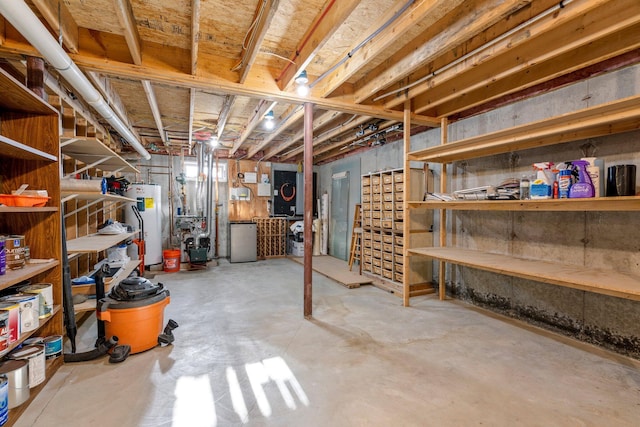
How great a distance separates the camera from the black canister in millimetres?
2072

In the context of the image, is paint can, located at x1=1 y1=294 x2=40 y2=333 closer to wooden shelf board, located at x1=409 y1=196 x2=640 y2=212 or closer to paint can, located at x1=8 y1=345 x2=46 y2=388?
paint can, located at x1=8 y1=345 x2=46 y2=388

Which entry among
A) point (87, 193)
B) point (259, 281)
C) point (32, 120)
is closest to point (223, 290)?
point (259, 281)

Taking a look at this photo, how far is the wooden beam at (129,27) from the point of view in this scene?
1.91 m

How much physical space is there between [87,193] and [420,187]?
387cm

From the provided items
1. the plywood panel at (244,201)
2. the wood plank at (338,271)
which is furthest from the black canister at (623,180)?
the plywood panel at (244,201)

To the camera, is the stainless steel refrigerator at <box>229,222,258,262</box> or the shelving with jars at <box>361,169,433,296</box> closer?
the shelving with jars at <box>361,169,433,296</box>

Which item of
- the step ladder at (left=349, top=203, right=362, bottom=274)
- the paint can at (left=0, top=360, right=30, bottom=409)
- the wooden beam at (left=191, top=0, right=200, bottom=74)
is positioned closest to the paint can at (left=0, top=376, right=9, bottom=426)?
the paint can at (left=0, top=360, right=30, bottom=409)

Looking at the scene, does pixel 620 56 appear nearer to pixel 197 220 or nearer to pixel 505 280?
pixel 505 280

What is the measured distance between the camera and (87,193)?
2.79m

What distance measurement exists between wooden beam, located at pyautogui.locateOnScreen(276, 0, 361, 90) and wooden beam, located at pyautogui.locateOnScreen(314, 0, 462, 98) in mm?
337

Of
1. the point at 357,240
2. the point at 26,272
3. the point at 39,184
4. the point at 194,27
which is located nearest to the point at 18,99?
the point at 39,184

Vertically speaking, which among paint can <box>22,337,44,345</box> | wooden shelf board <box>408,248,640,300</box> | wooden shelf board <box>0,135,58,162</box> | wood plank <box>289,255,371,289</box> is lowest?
wood plank <box>289,255,371,289</box>

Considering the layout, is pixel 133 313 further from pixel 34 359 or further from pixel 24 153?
pixel 24 153

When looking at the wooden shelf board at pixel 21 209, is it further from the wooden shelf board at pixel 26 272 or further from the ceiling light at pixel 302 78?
the ceiling light at pixel 302 78
